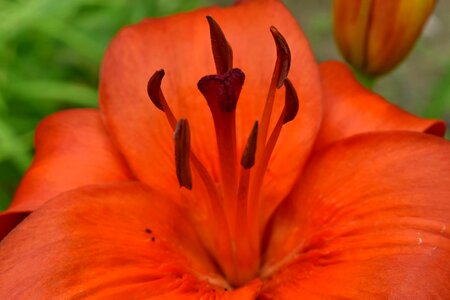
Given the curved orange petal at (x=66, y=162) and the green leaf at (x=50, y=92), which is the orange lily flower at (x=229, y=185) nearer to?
the curved orange petal at (x=66, y=162)

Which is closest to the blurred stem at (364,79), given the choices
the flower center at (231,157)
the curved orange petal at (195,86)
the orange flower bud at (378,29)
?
the orange flower bud at (378,29)

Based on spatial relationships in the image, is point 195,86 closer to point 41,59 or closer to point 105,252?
point 105,252

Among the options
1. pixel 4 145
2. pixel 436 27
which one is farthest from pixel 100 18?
pixel 436 27

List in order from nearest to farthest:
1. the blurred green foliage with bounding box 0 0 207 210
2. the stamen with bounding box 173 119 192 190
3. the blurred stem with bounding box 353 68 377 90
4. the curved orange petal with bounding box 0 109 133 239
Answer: the stamen with bounding box 173 119 192 190
the curved orange petal with bounding box 0 109 133 239
the blurred stem with bounding box 353 68 377 90
the blurred green foliage with bounding box 0 0 207 210

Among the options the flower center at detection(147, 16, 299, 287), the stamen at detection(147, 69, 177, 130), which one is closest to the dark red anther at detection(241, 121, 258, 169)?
the flower center at detection(147, 16, 299, 287)

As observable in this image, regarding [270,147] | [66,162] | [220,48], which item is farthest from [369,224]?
[66,162]

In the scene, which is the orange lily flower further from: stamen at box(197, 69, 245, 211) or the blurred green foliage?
the blurred green foliage
